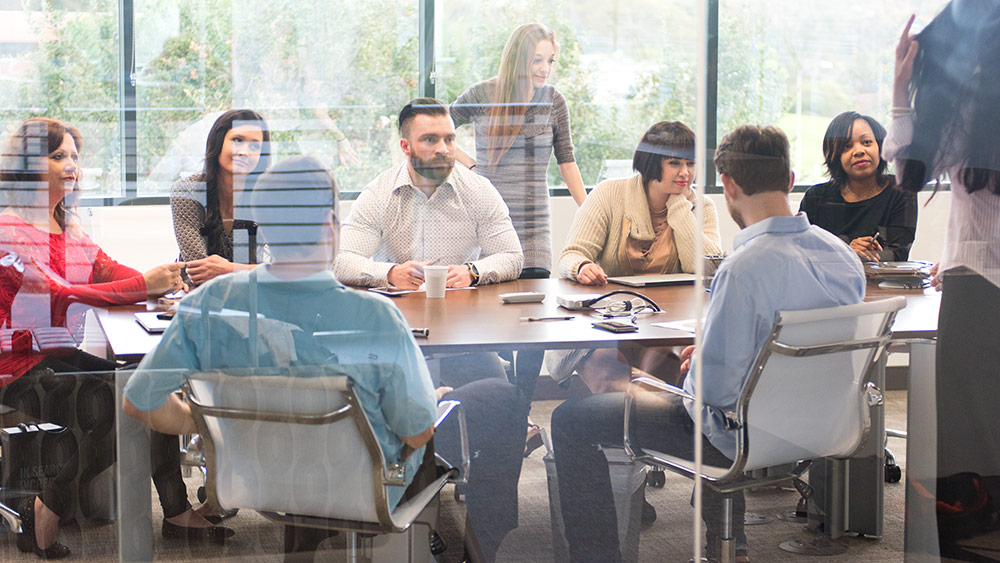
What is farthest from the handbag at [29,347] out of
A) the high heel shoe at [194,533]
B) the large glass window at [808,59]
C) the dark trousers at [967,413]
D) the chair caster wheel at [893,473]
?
the dark trousers at [967,413]

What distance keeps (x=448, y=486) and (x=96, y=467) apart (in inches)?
33.5

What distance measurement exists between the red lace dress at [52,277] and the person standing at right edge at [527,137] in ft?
2.96

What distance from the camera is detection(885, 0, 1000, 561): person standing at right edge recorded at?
238cm

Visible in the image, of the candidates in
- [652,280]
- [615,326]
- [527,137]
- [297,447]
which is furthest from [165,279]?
[652,280]

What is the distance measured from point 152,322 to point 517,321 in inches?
33.7

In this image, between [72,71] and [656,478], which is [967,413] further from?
[72,71]

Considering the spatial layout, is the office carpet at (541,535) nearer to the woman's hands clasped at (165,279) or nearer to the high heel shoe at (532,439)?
the high heel shoe at (532,439)

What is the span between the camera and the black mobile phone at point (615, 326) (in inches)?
86.1

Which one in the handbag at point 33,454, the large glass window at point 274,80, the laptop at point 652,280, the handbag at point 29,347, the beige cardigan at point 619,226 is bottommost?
the handbag at point 33,454

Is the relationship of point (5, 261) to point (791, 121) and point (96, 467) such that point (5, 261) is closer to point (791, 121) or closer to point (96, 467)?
point (96, 467)

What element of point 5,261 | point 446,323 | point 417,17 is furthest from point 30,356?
point 417,17

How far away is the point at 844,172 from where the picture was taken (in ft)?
7.60

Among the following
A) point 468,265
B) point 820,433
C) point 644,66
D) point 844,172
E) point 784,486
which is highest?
point 644,66

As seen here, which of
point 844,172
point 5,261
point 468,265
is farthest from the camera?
point 844,172
